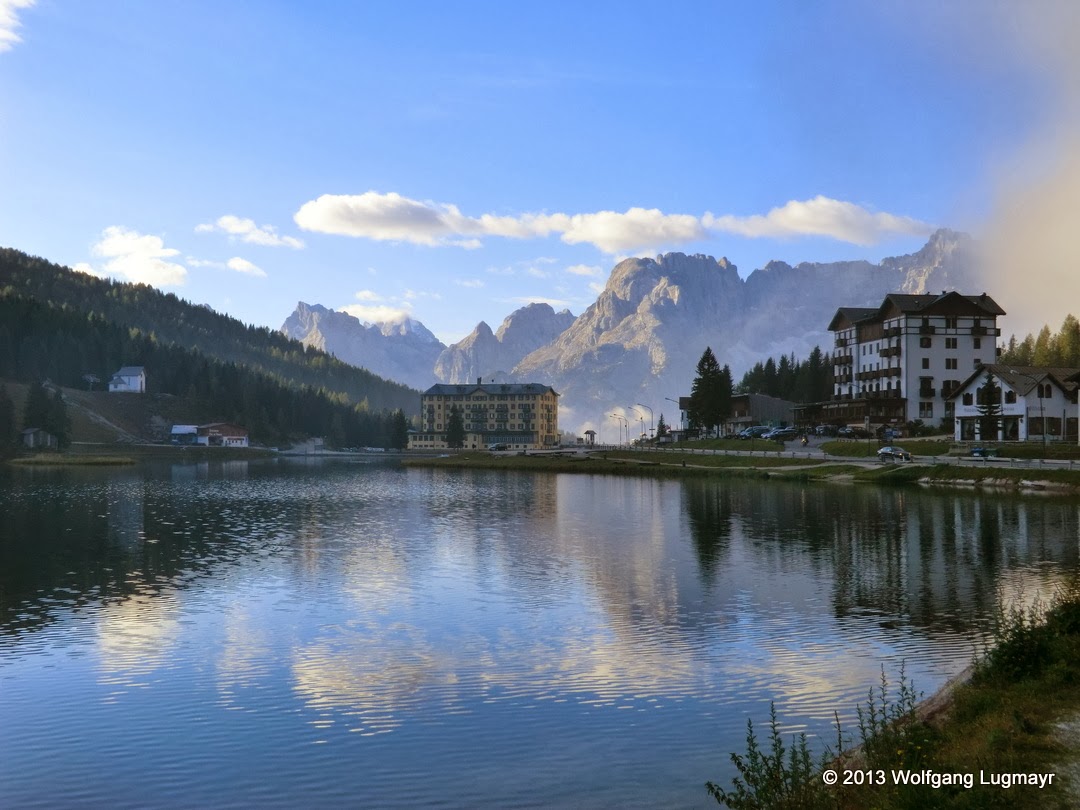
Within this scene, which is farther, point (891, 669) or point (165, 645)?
point (165, 645)

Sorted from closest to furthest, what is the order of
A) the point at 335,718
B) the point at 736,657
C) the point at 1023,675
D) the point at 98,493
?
the point at 1023,675 < the point at 335,718 < the point at 736,657 < the point at 98,493

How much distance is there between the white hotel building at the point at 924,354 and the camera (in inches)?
6344

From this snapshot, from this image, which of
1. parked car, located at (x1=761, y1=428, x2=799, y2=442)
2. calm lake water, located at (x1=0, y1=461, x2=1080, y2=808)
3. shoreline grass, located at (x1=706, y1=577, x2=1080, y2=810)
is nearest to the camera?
shoreline grass, located at (x1=706, y1=577, x2=1080, y2=810)

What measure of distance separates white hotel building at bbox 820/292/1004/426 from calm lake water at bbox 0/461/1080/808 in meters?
96.4

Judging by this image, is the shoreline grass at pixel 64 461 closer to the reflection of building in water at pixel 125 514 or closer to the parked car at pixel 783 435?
the reflection of building in water at pixel 125 514

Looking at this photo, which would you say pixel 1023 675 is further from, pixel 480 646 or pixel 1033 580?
pixel 1033 580

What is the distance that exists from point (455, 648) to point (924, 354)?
14758 cm

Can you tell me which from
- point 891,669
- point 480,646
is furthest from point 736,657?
point 480,646

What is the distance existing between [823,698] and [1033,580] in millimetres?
22888

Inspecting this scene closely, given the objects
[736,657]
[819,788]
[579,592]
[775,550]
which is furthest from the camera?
[775,550]

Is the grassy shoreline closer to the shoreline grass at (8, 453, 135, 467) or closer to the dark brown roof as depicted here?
the dark brown roof

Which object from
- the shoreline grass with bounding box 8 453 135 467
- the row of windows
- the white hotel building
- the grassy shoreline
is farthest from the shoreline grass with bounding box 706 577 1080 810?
the shoreline grass with bounding box 8 453 135 467

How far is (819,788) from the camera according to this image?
15.8 meters

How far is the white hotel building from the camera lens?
16112cm
